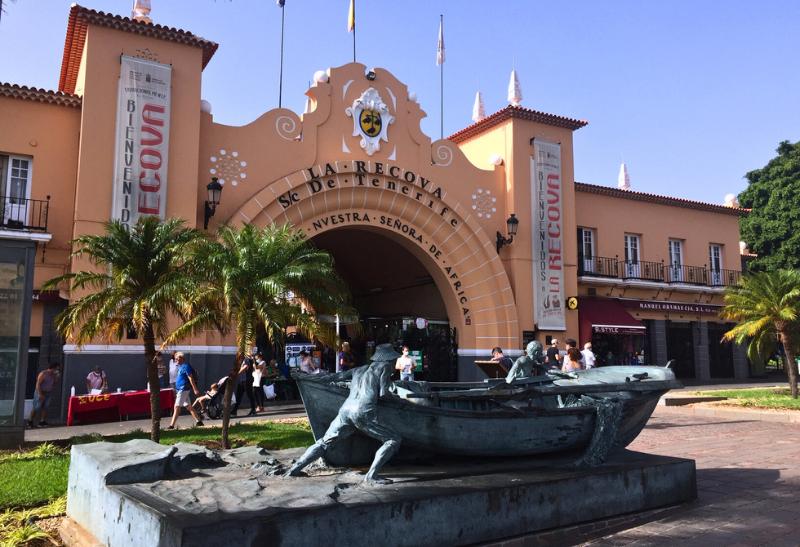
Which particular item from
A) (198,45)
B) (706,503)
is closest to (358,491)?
(706,503)

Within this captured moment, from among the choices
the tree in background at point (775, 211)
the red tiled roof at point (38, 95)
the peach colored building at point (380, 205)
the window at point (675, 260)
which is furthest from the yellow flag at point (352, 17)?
the tree in background at point (775, 211)

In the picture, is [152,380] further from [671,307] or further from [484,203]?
[671,307]

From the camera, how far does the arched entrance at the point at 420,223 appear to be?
1762 centimetres

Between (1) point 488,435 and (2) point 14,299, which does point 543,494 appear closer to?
(1) point 488,435

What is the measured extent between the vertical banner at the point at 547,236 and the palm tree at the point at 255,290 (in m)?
11.3

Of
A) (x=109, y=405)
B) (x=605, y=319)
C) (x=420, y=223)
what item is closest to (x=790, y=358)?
(x=605, y=319)

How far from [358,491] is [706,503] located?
12.6 ft

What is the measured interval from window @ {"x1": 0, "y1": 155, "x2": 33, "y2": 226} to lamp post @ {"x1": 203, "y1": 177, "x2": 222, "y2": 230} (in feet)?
13.0

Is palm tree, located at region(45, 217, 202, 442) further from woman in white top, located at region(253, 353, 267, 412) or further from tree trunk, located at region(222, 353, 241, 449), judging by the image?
woman in white top, located at region(253, 353, 267, 412)

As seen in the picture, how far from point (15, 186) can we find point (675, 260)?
77.5ft

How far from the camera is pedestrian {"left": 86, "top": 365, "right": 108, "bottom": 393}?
13828mm

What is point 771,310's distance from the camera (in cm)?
1859

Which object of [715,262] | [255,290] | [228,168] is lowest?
[255,290]

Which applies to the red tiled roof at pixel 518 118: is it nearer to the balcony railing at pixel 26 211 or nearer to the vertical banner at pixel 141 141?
the vertical banner at pixel 141 141
